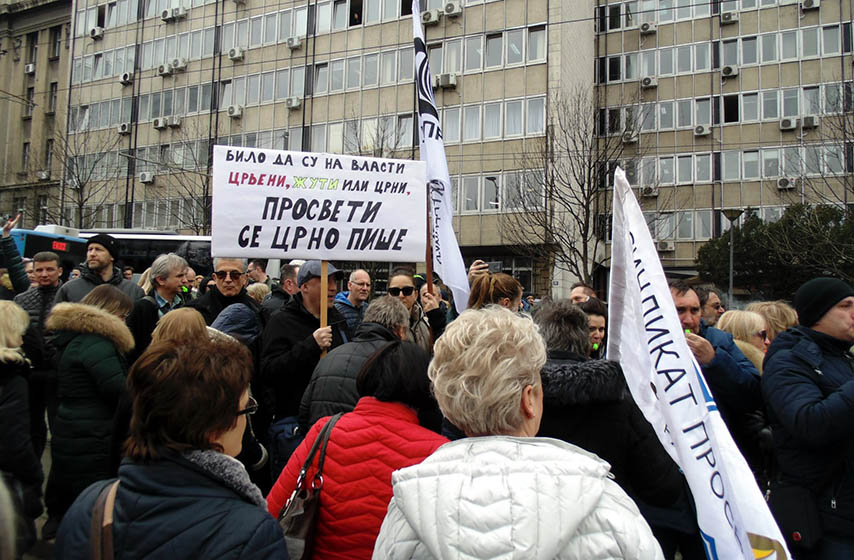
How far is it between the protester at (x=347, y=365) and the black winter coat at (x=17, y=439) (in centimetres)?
134

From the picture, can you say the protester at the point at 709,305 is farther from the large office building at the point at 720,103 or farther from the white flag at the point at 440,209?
the large office building at the point at 720,103

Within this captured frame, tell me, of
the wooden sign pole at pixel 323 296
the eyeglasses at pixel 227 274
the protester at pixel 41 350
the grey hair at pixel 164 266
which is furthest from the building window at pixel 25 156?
the wooden sign pole at pixel 323 296

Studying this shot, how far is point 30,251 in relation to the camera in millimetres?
19281

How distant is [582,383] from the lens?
2475 millimetres

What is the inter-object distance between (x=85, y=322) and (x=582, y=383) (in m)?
3.11

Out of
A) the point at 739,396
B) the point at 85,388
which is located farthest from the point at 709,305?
the point at 85,388

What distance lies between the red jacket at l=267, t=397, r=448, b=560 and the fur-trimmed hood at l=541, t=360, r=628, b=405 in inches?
19.2

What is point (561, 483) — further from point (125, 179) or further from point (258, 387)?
point (125, 179)

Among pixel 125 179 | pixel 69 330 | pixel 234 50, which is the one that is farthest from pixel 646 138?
pixel 69 330

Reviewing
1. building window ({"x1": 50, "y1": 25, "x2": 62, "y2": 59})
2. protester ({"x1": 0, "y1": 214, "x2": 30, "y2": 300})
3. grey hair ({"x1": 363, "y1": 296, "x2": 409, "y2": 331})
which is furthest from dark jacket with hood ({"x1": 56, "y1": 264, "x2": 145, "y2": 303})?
building window ({"x1": 50, "y1": 25, "x2": 62, "y2": 59})

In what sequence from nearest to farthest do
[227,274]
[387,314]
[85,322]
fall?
1. [387,314]
2. [85,322]
3. [227,274]

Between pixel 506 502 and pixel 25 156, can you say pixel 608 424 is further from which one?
pixel 25 156

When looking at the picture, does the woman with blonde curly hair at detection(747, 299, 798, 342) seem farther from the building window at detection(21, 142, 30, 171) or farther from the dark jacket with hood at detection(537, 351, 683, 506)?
the building window at detection(21, 142, 30, 171)

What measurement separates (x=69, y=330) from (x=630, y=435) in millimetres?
3383
